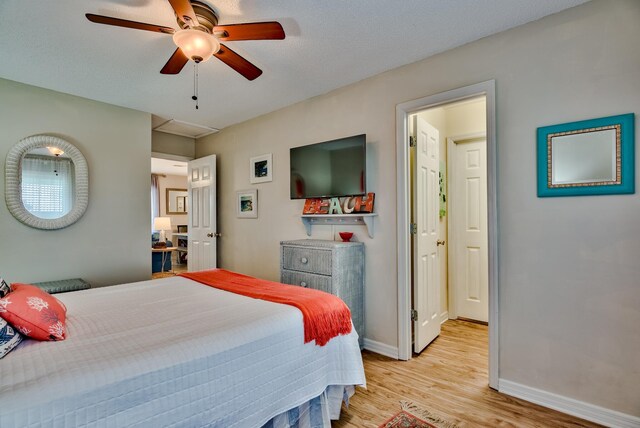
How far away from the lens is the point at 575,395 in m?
1.90

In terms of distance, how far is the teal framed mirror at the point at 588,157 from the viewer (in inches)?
69.3

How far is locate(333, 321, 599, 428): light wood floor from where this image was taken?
1.87 metres

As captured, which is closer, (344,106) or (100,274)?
(344,106)

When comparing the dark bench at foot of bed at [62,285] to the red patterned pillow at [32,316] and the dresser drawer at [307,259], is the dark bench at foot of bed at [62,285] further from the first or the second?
the dresser drawer at [307,259]

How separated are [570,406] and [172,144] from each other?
529 cm

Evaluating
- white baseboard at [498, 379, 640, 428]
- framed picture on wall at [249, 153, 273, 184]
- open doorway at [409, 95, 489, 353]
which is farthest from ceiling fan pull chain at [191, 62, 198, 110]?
white baseboard at [498, 379, 640, 428]

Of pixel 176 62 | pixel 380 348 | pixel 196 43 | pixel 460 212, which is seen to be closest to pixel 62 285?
pixel 176 62

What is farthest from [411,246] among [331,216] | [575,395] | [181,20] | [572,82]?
[181,20]

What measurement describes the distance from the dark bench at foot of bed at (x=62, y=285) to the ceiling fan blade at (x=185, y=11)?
2.65 meters

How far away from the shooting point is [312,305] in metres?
1.78

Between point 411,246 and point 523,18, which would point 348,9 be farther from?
point 411,246

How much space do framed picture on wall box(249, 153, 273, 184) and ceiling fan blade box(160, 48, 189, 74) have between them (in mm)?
1723

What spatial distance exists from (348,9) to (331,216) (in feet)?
5.49

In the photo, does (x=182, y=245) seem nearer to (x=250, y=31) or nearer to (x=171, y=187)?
(x=171, y=187)
